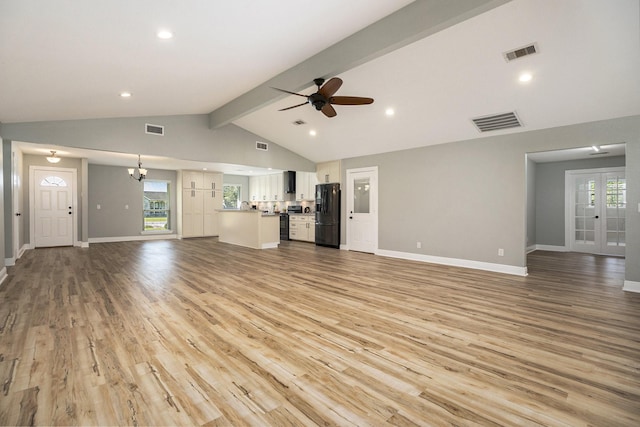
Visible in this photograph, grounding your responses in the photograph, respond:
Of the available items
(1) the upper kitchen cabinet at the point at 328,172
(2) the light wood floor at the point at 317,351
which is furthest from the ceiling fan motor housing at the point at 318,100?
(1) the upper kitchen cabinet at the point at 328,172

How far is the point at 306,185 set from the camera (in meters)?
9.88

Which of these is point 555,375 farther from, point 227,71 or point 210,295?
point 227,71

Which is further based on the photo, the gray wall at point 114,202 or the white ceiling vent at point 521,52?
A: the gray wall at point 114,202

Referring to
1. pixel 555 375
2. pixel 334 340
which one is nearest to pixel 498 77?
pixel 555 375

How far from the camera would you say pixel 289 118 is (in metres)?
6.89

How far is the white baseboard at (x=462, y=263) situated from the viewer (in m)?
5.35

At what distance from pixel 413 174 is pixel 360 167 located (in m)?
1.54

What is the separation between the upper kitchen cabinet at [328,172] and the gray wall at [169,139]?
1.18 ft

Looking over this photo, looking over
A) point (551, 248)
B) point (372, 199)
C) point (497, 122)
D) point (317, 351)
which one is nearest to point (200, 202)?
point (372, 199)

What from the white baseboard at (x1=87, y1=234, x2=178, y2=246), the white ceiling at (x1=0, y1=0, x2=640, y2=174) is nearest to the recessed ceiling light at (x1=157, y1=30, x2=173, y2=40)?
the white ceiling at (x1=0, y1=0, x2=640, y2=174)

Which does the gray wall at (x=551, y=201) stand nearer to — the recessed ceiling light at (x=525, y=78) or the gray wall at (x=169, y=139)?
the recessed ceiling light at (x=525, y=78)

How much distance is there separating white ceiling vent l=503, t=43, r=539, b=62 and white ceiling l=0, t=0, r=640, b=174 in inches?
2.4

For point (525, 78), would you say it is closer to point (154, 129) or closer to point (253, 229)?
point (253, 229)

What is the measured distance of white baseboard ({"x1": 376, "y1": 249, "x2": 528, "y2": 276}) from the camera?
5348mm
